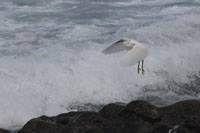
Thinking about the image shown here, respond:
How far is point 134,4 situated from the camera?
1448cm

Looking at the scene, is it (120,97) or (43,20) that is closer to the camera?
(120,97)

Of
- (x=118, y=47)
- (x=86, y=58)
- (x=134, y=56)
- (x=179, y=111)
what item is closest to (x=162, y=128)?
(x=179, y=111)

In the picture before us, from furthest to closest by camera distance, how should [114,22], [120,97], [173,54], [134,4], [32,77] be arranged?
1. [134,4]
2. [114,22]
3. [173,54]
4. [32,77]
5. [120,97]

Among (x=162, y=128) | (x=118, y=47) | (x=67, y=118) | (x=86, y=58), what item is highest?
(x=118, y=47)

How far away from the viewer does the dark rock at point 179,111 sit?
3754 mm

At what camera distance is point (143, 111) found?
3619 mm

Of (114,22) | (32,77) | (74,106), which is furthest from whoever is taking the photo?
(114,22)

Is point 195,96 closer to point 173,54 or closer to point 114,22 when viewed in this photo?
point 173,54

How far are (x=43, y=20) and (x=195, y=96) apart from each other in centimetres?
671

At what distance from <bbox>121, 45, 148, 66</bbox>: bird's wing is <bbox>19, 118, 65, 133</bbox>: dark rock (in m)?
1.10

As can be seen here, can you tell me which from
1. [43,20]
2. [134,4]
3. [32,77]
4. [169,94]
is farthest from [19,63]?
[134,4]

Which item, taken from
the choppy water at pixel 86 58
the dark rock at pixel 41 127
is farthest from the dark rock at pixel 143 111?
the choppy water at pixel 86 58

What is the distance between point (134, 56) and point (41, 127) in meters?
1.36

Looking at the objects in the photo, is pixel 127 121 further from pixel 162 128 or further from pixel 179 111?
pixel 179 111
